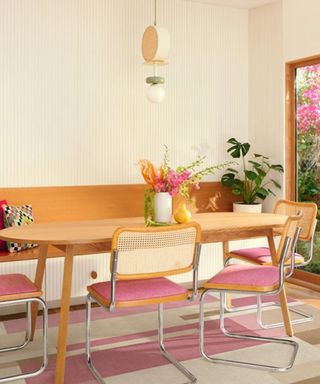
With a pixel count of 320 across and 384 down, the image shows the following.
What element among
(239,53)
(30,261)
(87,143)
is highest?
(239,53)

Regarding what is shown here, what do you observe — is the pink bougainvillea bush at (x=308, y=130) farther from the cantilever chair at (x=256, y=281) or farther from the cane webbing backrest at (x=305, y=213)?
the cantilever chair at (x=256, y=281)

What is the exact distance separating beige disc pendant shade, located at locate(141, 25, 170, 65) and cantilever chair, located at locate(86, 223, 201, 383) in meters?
1.91

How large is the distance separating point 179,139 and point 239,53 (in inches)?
45.9

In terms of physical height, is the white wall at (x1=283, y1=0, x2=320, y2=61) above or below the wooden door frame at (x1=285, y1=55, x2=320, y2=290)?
above

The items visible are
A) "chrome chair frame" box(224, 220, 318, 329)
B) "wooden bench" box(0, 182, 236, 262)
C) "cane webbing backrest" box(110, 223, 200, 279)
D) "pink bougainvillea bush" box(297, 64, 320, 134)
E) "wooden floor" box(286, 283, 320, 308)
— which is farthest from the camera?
"pink bougainvillea bush" box(297, 64, 320, 134)

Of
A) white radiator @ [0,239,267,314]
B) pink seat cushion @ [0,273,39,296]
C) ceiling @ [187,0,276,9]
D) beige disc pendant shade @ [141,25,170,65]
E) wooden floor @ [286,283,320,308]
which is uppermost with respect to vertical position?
ceiling @ [187,0,276,9]

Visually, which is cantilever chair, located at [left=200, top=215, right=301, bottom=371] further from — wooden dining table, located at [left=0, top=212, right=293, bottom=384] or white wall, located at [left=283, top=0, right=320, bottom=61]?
white wall, located at [left=283, top=0, right=320, bottom=61]

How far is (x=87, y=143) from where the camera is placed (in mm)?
4691

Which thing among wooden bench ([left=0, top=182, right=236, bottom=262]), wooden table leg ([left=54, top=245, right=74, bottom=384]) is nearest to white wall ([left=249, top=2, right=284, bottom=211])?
wooden bench ([left=0, top=182, right=236, bottom=262])

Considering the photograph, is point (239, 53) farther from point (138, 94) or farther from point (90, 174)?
point (90, 174)

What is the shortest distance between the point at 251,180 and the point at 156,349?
2400mm

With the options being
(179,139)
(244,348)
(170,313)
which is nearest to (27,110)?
(179,139)

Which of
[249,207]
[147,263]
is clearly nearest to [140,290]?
[147,263]

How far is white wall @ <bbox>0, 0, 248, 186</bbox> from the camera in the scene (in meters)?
4.39
